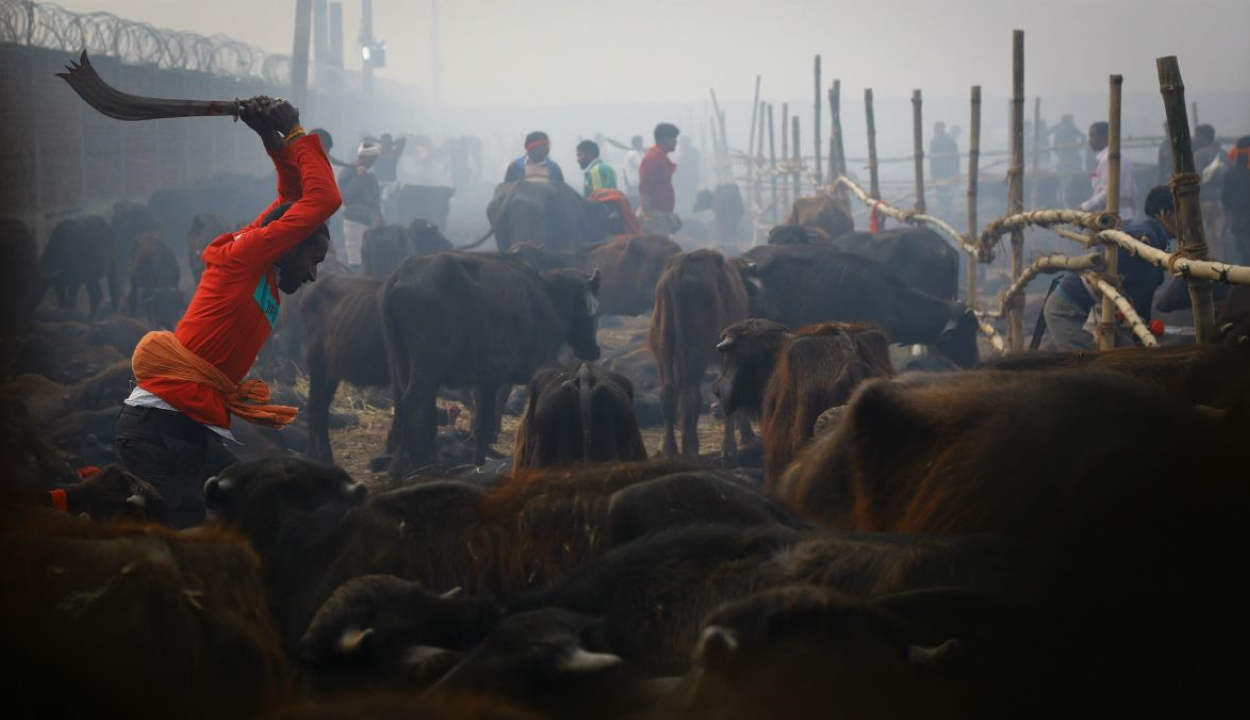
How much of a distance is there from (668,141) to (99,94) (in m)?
14.6

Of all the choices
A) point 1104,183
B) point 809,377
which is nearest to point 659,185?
point 1104,183

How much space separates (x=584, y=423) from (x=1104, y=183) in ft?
26.4

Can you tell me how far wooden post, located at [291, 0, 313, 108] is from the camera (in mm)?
22609

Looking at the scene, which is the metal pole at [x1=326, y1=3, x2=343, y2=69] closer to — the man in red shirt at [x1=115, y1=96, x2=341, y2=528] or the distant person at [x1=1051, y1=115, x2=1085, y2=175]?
the distant person at [x1=1051, y1=115, x2=1085, y2=175]

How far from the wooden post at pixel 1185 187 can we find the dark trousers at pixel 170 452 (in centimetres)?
442

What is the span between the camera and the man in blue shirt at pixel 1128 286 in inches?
301

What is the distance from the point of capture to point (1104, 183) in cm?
1195

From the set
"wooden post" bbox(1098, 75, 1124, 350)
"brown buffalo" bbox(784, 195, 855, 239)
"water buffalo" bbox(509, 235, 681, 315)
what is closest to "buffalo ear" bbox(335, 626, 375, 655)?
"wooden post" bbox(1098, 75, 1124, 350)

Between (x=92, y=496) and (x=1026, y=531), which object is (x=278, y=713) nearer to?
(x=1026, y=531)

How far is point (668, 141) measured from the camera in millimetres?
18250

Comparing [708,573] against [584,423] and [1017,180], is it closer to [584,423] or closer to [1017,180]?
[584,423]

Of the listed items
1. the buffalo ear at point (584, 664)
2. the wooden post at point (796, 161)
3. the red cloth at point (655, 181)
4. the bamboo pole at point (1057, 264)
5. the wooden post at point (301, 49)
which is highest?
the wooden post at point (301, 49)

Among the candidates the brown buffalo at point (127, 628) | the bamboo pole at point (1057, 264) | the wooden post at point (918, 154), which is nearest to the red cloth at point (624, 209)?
the wooden post at point (918, 154)

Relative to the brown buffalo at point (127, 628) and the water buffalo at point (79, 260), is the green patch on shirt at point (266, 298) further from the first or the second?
the water buffalo at point (79, 260)
